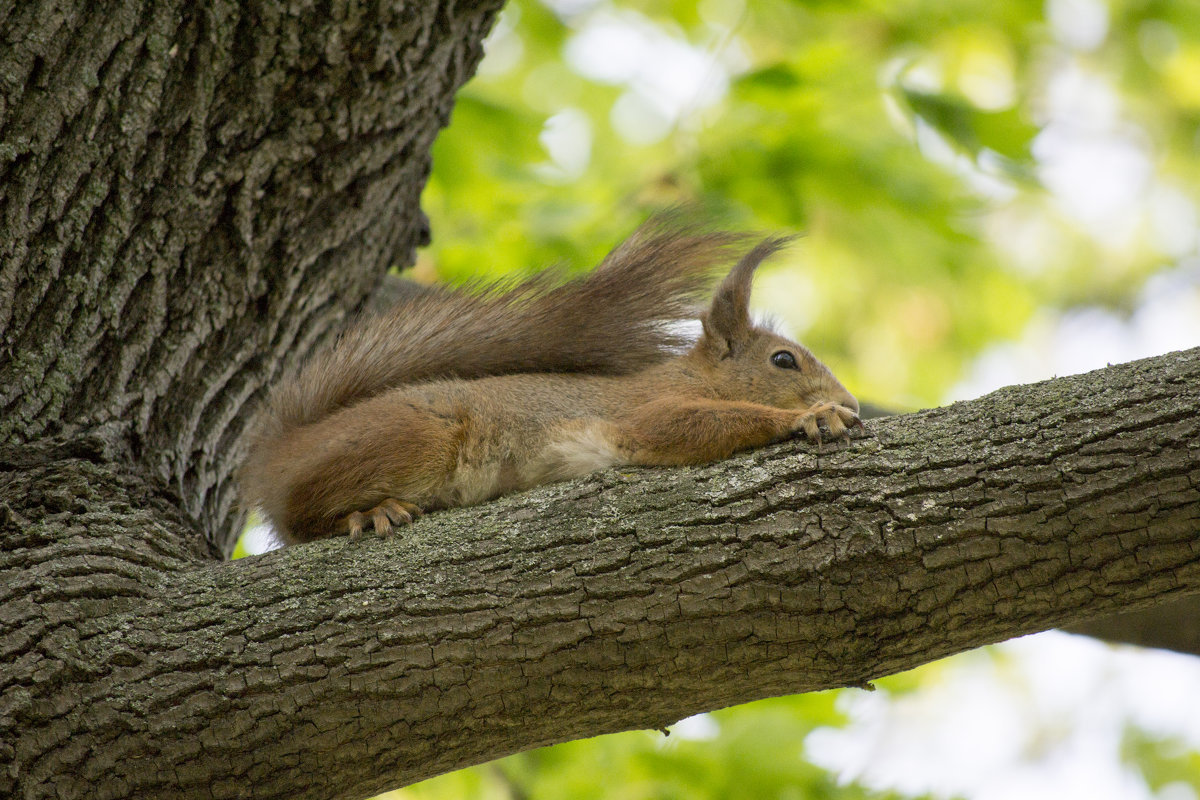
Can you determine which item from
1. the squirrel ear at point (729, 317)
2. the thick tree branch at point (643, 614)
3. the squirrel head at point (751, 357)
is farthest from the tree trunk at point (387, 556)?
the squirrel ear at point (729, 317)

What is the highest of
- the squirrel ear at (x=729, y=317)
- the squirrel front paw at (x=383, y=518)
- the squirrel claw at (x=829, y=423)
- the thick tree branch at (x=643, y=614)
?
the squirrel ear at (x=729, y=317)

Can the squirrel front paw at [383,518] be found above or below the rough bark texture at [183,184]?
below

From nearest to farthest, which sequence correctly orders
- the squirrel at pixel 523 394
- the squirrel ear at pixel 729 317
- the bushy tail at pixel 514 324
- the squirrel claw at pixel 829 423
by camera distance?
the squirrel claw at pixel 829 423, the squirrel at pixel 523 394, the bushy tail at pixel 514 324, the squirrel ear at pixel 729 317

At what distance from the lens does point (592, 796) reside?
3281 mm

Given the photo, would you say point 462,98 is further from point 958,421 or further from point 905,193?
point 958,421

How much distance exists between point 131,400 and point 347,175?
71 cm

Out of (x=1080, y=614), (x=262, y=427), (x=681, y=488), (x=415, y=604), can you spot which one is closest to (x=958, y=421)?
(x=1080, y=614)

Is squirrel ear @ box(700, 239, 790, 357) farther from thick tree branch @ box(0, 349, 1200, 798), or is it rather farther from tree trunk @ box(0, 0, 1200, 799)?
thick tree branch @ box(0, 349, 1200, 798)

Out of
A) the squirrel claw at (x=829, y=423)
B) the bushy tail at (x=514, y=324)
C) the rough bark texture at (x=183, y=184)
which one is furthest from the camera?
the bushy tail at (x=514, y=324)

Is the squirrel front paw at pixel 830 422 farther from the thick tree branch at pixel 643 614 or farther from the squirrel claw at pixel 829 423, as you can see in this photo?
the thick tree branch at pixel 643 614

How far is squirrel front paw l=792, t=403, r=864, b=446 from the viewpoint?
6.57ft

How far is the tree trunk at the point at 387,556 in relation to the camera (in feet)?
5.49

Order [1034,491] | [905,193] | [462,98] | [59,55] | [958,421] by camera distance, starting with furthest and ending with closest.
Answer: [462,98]
[905,193]
[59,55]
[958,421]
[1034,491]

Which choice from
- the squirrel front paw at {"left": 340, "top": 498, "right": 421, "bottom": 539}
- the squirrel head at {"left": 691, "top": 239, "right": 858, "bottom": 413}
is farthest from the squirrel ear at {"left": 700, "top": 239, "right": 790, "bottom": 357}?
the squirrel front paw at {"left": 340, "top": 498, "right": 421, "bottom": 539}
